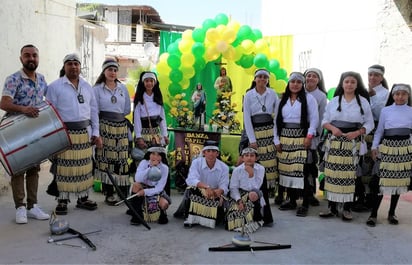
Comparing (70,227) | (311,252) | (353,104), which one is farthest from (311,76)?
(70,227)

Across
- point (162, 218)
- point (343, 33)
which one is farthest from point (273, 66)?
point (162, 218)

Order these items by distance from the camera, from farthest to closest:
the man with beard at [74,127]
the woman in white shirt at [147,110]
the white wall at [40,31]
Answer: the white wall at [40,31] < the woman in white shirt at [147,110] < the man with beard at [74,127]

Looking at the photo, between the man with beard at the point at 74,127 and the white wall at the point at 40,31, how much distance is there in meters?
1.68

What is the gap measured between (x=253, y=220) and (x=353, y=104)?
5.26 ft

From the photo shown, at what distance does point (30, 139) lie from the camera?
396 cm

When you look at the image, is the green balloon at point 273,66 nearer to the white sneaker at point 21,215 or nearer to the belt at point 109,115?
the belt at point 109,115

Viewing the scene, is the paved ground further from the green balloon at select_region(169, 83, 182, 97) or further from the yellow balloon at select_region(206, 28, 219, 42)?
the yellow balloon at select_region(206, 28, 219, 42)

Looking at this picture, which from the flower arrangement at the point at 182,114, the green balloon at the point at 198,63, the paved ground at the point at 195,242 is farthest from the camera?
the green balloon at the point at 198,63

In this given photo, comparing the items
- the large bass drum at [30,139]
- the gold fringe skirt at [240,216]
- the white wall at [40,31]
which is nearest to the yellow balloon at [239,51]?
the white wall at [40,31]

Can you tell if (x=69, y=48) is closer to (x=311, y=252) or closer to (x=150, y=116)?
(x=150, y=116)

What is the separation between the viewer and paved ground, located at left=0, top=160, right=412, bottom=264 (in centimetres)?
358

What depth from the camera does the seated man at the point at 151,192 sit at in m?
4.46

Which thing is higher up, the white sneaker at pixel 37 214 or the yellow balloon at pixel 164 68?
the yellow balloon at pixel 164 68

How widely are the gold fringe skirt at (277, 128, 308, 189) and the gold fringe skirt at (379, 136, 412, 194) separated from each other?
0.83m
